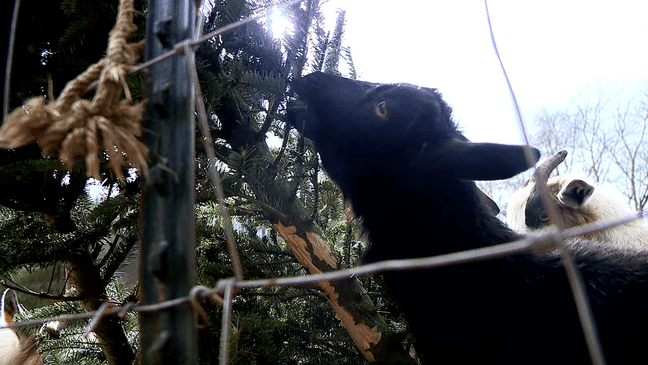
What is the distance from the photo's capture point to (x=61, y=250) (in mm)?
1279

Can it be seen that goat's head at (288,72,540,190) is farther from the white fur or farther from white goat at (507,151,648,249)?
the white fur

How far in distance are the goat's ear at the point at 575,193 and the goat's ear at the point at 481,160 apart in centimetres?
125

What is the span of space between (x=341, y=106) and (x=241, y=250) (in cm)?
61

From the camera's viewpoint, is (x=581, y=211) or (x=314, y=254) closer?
(x=314, y=254)

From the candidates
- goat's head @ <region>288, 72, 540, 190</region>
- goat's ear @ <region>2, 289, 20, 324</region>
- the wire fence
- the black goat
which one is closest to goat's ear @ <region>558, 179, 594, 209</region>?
the black goat

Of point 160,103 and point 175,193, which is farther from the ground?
point 160,103

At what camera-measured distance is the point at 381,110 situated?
1318mm

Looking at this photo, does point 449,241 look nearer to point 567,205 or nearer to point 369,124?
point 369,124

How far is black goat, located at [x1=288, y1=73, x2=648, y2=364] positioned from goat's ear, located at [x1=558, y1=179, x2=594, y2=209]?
3.21 feet

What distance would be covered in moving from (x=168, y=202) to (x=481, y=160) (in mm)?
758

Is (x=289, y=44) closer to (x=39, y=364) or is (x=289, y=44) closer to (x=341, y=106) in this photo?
(x=341, y=106)

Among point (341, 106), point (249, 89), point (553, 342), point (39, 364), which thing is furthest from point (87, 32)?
point (39, 364)

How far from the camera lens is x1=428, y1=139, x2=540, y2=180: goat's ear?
997mm

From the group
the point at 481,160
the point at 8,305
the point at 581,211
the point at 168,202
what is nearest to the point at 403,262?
the point at 168,202
